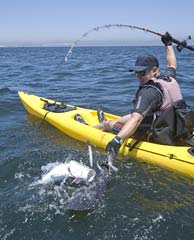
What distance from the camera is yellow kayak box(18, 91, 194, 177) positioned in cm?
591

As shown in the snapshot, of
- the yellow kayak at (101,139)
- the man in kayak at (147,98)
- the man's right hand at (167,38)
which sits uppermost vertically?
the man's right hand at (167,38)

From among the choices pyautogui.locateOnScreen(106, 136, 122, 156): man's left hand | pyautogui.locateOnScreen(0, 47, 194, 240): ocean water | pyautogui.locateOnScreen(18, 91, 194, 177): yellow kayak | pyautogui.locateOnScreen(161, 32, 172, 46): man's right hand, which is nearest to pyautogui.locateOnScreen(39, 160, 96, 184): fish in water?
pyautogui.locateOnScreen(0, 47, 194, 240): ocean water

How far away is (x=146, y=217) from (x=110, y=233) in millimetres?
555

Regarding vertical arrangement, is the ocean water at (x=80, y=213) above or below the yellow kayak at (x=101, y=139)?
below

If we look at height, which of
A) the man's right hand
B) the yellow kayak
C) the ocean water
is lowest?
the ocean water

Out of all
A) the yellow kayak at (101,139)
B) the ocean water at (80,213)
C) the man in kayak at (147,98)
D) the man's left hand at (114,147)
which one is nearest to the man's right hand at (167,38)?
the man in kayak at (147,98)

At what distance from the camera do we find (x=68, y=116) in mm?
8438

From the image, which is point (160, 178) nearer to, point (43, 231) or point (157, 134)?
point (157, 134)

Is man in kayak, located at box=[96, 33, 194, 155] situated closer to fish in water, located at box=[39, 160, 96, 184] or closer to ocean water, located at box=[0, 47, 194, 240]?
fish in water, located at box=[39, 160, 96, 184]

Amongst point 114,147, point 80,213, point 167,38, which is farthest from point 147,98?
point 80,213

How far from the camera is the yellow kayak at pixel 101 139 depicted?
5.91 metres

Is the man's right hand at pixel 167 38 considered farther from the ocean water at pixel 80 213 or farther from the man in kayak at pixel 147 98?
the ocean water at pixel 80 213

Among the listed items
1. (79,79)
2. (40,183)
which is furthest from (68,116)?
(79,79)

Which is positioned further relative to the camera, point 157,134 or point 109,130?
point 109,130
